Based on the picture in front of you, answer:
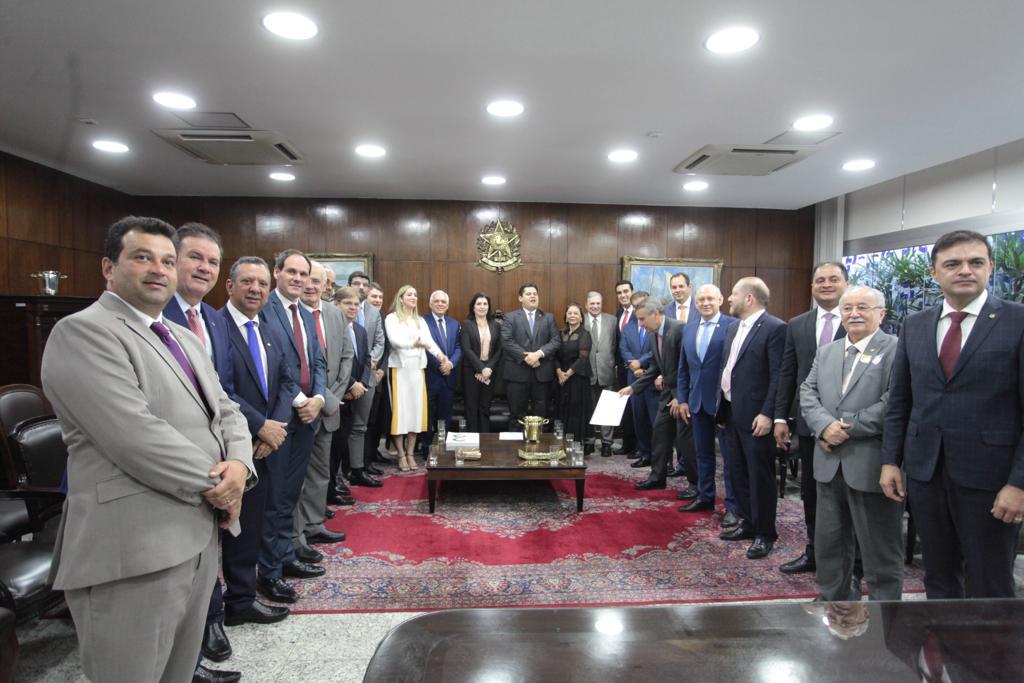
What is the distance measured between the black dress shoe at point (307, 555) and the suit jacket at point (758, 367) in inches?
107

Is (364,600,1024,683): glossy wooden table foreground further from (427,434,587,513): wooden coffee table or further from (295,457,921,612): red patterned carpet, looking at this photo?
(427,434,587,513): wooden coffee table

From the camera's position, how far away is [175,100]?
12.4 ft

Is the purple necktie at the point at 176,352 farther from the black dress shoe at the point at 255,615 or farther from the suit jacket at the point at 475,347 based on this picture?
the suit jacket at the point at 475,347

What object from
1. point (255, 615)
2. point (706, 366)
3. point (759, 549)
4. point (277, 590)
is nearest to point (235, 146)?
point (277, 590)

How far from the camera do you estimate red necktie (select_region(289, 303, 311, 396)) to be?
2936 mm

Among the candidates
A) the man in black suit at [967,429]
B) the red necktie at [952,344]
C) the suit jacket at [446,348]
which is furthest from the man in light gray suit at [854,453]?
the suit jacket at [446,348]

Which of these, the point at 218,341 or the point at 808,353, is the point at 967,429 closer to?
the point at 808,353

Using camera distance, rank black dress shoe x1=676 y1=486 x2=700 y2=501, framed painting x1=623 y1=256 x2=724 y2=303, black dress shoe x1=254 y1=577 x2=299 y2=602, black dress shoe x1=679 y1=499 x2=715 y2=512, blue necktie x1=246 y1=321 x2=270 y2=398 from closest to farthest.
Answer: blue necktie x1=246 y1=321 x2=270 y2=398 < black dress shoe x1=254 y1=577 x2=299 y2=602 < black dress shoe x1=679 y1=499 x2=715 y2=512 < black dress shoe x1=676 y1=486 x2=700 y2=501 < framed painting x1=623 y1=256 x2=724 y2=303

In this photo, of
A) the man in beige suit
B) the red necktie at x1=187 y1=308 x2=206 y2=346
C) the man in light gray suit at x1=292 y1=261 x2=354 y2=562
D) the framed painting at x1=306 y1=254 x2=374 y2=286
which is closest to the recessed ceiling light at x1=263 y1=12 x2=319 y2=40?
the man in light gray suit at x1=292 y1=261 x2=354 y2=562

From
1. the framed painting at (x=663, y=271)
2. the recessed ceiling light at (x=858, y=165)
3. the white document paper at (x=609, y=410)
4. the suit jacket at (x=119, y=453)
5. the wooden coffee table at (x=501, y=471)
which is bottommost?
the wooden coffee table at (x=501, y=471)

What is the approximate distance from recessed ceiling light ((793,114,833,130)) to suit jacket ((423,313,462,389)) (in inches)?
142

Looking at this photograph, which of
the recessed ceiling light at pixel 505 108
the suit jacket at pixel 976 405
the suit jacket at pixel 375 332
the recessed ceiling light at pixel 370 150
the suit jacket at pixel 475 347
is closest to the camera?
the suit jacket at pixel 976 405

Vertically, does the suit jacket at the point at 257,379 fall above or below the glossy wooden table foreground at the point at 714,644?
above

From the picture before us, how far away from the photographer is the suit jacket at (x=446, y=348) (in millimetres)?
5602
